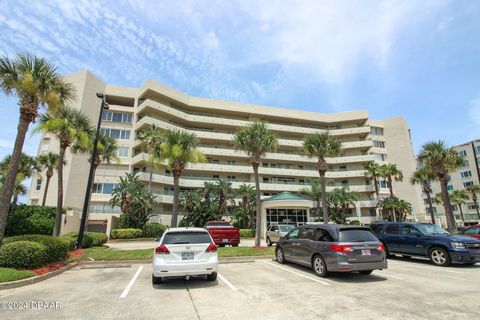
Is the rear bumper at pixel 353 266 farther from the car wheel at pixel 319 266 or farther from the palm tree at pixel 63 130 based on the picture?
the palm tree at pixel 63 130

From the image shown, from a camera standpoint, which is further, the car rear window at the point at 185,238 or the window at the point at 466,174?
the window at the point at 466,174

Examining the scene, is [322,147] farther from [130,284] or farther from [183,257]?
[130,284]

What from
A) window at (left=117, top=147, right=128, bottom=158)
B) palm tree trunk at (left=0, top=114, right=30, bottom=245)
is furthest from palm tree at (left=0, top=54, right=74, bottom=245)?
window at (left=117, top=147, right=128, bottom=158)

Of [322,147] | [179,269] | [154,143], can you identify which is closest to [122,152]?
[154,143]

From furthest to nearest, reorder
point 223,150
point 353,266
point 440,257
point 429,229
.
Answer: point 223,150, point 429,229, point 440,257, point 353,266

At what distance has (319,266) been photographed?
9000mm

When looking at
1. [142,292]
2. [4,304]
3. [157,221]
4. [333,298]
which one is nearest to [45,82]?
[4,304]

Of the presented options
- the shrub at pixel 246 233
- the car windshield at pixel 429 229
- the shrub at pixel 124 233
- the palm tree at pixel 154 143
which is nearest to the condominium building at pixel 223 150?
the shrub at pixel 246 233

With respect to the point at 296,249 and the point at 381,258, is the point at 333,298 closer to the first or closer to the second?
the point at 381,258

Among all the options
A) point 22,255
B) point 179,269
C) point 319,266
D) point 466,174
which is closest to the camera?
point 179,269

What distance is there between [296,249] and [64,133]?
1747 centimetres

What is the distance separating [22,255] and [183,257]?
6.31 m

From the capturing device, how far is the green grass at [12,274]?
7.82 meters

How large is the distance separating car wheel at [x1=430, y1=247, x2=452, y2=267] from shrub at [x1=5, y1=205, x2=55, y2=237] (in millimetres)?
24936
